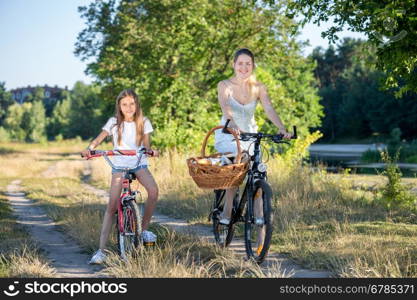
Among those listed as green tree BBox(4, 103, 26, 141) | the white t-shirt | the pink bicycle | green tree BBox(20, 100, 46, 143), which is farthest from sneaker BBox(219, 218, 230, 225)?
green tree BBox(4, 103, 26, 141)

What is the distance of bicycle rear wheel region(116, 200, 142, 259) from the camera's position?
5246mm

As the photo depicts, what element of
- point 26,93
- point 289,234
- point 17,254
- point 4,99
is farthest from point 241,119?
point 26,93

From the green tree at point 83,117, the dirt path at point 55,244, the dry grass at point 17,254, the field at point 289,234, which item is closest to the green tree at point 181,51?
the field at point 289,234

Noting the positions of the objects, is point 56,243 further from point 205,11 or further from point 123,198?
point 205,11

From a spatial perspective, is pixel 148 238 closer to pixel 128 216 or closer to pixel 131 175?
pixel 128 216

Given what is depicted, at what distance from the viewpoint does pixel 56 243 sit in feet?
22.0

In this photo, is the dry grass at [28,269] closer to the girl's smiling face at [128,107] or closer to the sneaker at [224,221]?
the girl's smiling face at [128,107]

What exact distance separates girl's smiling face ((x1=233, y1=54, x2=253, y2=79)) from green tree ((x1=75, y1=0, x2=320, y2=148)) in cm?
→ 1072

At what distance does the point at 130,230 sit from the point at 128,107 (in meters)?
1.22

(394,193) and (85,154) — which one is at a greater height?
(85,154)

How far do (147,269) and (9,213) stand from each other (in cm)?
604

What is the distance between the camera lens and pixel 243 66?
5.43 m

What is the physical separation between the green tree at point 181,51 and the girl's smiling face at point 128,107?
34.9 feet

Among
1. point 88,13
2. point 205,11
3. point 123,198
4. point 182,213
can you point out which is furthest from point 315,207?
point 88,13
